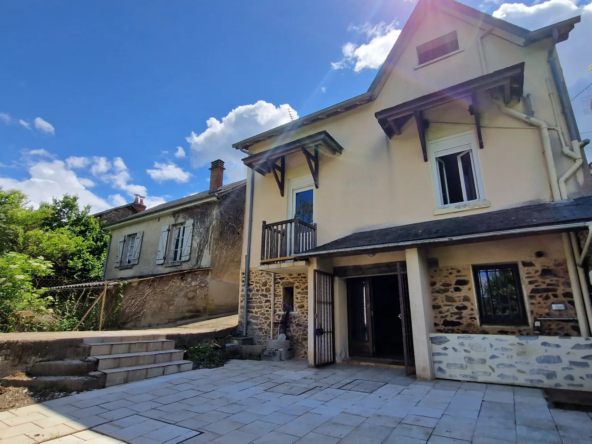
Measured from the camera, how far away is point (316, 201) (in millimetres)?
8422

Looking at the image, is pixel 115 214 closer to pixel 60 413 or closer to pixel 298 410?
pixel 60 413

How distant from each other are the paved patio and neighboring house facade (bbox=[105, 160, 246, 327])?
601 cm

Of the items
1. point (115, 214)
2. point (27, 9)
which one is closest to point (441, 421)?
point (27, 9)

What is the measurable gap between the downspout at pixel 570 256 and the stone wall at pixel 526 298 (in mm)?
128

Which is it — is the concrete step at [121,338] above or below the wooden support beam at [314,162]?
below

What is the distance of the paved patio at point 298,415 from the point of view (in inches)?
116

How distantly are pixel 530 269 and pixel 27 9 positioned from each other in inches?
439

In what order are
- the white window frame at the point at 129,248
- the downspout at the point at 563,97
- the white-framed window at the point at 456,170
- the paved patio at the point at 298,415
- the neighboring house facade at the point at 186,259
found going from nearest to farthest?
the paved patio at the point at 298,415
the downspout at the point at 563,97
the white-framed window at the point at 456,170
the neighboring house facade at the point at 186,259
the white window frame at the point at 129,248

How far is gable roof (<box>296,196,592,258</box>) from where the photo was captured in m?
4.33

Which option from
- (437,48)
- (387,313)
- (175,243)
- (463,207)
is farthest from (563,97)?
(175,243)

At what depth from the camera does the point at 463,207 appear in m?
6.27

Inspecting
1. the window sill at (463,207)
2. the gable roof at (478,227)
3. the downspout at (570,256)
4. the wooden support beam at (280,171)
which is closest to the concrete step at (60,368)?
the gable roof at (478,227)

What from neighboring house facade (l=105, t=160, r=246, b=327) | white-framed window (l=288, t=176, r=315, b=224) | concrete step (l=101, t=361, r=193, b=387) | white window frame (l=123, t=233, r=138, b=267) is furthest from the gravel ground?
white window frame (l=123, t=233, r=138, b=267)

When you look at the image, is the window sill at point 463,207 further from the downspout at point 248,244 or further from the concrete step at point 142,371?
the concrete step at point 142,371
